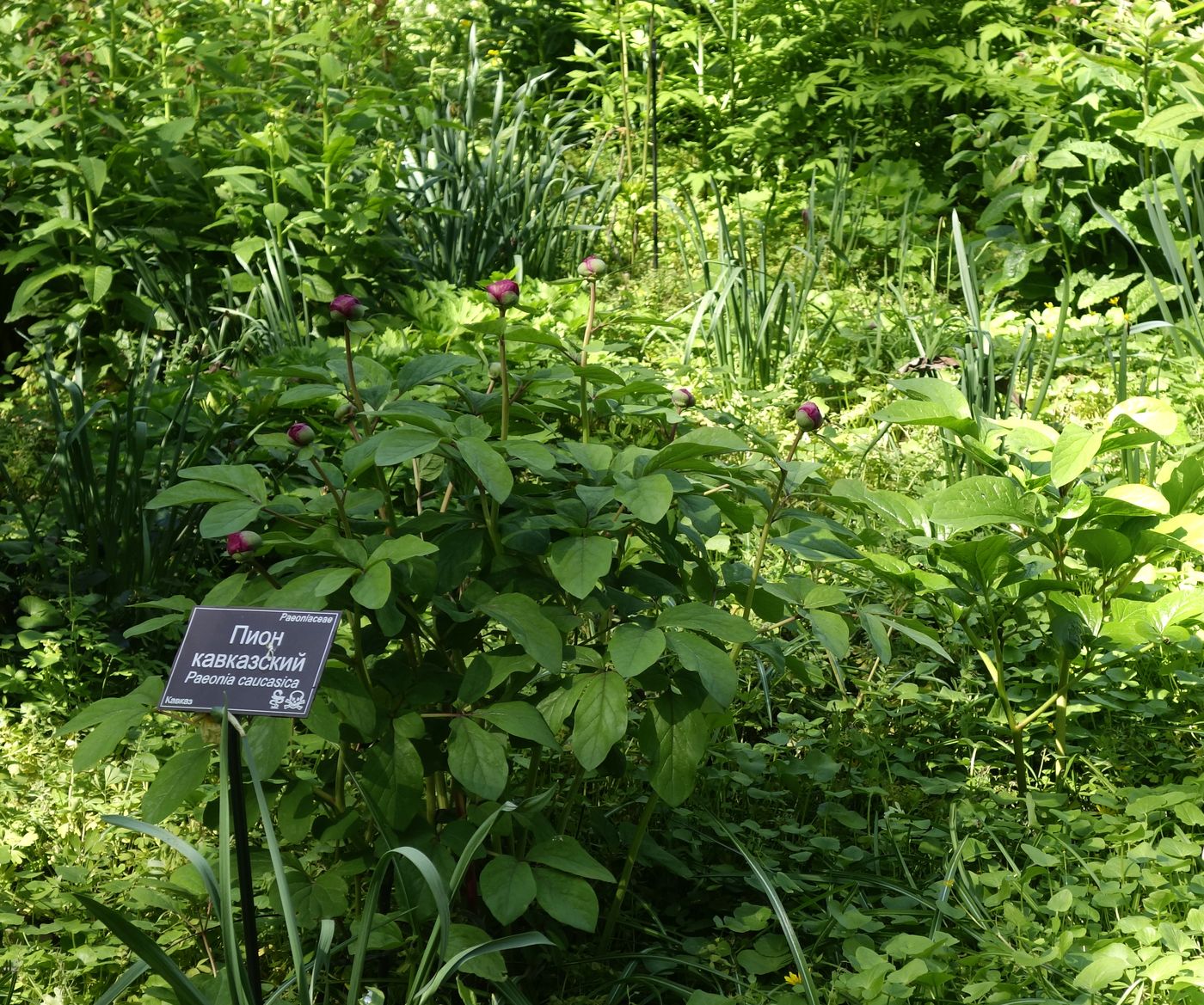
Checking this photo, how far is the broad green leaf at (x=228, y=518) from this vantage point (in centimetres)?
151

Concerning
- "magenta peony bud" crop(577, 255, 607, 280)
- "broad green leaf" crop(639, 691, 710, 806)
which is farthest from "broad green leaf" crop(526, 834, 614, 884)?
"magenta peony bud" crop(577, 255, 607, 280)

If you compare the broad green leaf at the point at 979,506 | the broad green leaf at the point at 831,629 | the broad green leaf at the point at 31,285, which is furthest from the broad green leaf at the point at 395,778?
the broad green leaf at the point at 31,285

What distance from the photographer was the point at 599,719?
155cm

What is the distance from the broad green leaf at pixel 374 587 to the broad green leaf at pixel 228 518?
0.55ft

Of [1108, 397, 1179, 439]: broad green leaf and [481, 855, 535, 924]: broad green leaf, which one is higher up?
[1108, 397, 1179, 439]: broad green leaf

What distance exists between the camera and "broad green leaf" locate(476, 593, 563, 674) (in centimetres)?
150

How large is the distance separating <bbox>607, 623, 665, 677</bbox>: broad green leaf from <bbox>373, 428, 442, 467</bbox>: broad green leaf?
0.34 meters

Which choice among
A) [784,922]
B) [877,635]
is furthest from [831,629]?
[784,922]

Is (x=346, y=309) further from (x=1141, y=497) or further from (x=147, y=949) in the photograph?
(x=1141, y=497)

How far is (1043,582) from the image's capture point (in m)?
2.15

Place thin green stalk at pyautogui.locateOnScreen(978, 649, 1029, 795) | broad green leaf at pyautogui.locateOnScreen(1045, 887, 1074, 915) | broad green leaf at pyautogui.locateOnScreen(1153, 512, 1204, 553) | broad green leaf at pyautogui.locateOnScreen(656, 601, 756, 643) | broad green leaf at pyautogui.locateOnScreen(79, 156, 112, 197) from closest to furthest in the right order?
1. broad green leaf at pyautogui.locateOnScreen(656, 601, 756, 643)
2. broad green leaf at pyautogui.locateOnScreen(1045, 887, 1074, 915)
3. broad green leaf at pyautogui.locateOnScreen(1153, 512, 1204, 553)
4. thin green stalk at pyautogui.locateOnScreen(978, 649, 1029, 795)
5. broad green leaf at pyautogui.locateOnScreen(79, 156, 112, 197)

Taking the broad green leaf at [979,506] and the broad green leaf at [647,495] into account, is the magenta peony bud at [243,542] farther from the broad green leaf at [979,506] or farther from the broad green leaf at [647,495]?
the broad green leaf at [979,506]

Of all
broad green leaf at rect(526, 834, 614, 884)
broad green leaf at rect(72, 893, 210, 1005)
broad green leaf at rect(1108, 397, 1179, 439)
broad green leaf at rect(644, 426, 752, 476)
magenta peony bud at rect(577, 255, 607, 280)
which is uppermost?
magenta peony bud at rect(577, 255, 607, 280)

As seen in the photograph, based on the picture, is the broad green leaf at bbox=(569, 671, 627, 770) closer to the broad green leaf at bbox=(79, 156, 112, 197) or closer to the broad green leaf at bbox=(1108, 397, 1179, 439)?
the broad green leaf at bbox=(1108, 397, 1179, 439)
